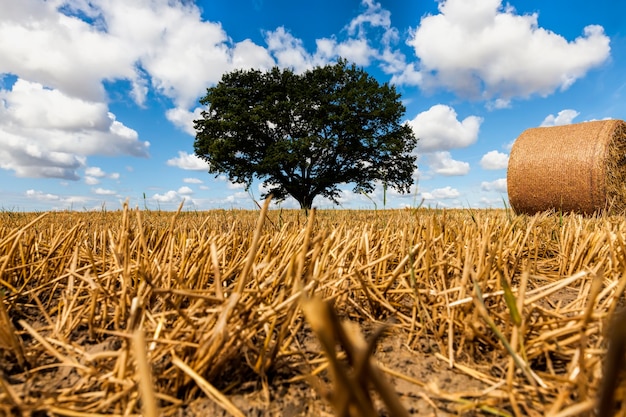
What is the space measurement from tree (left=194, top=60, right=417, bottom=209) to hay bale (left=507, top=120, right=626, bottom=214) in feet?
43.7

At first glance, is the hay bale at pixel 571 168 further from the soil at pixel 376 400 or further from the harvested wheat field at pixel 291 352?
the soil at pixel 376 400

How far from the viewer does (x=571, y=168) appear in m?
8.35

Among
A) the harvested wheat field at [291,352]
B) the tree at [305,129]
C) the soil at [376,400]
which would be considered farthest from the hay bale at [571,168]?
the tree at [305,129]

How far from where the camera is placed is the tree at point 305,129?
22078mm

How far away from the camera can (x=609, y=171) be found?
26.5ft

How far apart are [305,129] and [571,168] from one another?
16235mm

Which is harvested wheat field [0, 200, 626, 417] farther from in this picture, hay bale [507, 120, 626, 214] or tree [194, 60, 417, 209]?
tree [194, 60, 417, 209]

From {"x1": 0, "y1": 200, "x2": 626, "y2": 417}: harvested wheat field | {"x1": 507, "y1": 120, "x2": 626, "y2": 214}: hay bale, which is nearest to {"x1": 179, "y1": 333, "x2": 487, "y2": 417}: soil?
{"x1": 0, "y1": 200, "x2": 626, "y2": 417}: harvested wheat field

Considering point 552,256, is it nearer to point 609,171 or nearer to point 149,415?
point 149,415

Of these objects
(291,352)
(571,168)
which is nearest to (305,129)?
(571,168)

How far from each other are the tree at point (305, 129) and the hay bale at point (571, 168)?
43.7 ft

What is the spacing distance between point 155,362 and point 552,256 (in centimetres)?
251

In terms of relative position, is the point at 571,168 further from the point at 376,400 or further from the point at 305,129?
the point at 305,129

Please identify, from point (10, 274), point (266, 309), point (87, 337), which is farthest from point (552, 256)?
point (10, 274)
